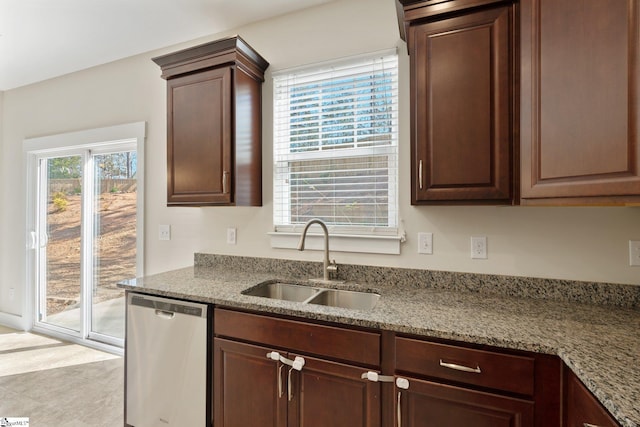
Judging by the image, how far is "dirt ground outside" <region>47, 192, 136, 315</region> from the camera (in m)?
2.96

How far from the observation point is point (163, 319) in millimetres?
1728

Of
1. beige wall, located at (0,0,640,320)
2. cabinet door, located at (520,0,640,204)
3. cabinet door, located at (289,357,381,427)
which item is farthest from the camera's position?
beige wall, located at (0,0,640,320)

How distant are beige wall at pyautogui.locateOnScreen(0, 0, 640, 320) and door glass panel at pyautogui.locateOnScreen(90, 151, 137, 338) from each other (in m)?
0.31

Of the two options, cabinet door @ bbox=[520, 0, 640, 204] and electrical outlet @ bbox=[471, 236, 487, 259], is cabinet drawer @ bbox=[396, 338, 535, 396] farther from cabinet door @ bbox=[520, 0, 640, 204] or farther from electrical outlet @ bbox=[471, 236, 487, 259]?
electrical outlet @ bbox=[471, 236, 487, 259]

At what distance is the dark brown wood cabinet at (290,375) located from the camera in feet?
4.29

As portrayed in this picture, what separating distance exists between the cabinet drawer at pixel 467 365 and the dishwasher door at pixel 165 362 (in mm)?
992

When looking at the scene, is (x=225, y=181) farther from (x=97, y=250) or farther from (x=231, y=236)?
(x=97, y=250)

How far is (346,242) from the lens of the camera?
206 cm

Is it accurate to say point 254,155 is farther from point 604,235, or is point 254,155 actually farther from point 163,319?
point 604,235

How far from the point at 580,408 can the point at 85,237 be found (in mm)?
3750

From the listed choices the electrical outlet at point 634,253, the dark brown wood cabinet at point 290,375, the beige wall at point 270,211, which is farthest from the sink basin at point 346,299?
the electrical outlet at point 634,253

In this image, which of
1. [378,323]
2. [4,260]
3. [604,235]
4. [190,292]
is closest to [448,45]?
[604,235]

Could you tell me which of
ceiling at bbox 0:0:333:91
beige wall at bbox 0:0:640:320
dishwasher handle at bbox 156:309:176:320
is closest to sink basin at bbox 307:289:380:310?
beige wall at bbox 0:0:640:320

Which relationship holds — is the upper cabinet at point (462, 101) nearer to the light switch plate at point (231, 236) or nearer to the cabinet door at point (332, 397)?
the cabinet door at point (332, 397)
